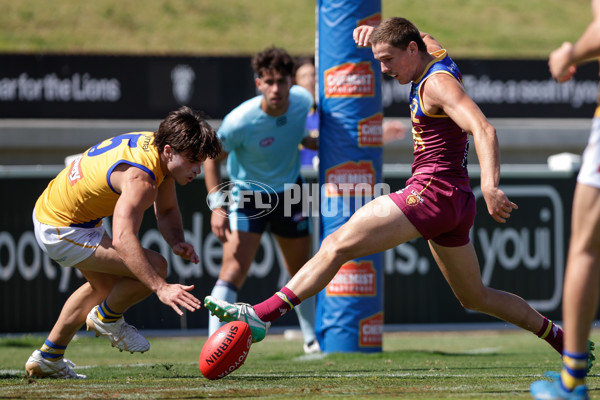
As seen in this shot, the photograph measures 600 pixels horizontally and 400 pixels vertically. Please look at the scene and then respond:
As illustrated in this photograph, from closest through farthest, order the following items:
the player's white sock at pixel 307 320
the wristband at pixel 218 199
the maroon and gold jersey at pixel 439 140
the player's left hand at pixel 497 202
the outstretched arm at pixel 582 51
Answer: the outstretched arm at pixel 582 51 < the player's left hand at pixel 497 202 < the maroon and gold jersey at pixel 439 140 < the wristband at pixel 218 199 < the player's white sock at pixel 307 320

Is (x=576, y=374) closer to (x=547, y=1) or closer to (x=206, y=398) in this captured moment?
(x=206, y=398)

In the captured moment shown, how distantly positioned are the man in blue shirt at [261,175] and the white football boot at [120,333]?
1.76 meters

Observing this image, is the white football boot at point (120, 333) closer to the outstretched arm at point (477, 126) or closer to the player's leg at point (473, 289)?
the player's leg at point (473, 289)

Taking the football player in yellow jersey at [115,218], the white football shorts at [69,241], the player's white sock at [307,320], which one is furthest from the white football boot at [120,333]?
the player's white sock at [307,320]

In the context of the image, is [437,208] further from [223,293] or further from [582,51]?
[223,293]

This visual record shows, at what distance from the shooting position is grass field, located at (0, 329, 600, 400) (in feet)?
16.0

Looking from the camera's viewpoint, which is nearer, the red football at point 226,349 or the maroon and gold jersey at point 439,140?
the red football at point 226,349

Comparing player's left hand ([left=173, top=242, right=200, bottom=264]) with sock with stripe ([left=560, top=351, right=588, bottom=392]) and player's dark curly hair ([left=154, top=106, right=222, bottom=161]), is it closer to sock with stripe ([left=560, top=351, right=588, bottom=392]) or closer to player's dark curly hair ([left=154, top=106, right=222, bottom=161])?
player's dark curly hair ([left=154, top=106, right=222, bottom=161])

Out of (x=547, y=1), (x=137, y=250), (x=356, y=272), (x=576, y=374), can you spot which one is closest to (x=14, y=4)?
(x=547, y=1)

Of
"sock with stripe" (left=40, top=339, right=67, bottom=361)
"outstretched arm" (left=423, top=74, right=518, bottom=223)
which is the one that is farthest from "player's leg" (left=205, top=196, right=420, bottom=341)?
"sock with stripe" (left=40, top=339, right=67, bottom=361)

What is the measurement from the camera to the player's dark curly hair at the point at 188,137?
5.54 metres

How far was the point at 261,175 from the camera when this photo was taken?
7.92 m

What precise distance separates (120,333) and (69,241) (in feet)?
2.20

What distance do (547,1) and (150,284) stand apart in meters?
32.1
